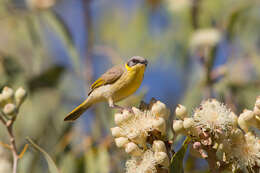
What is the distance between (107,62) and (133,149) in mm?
2626

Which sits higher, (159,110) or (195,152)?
(159,110)

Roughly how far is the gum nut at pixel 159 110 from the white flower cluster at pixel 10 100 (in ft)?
1.95

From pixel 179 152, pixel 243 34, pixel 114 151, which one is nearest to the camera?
pixel 179 152

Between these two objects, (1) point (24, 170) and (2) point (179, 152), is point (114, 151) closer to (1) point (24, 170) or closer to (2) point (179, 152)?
(1) point (24, 170)

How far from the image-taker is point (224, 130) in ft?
4.82

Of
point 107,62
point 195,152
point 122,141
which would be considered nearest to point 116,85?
point 122,141

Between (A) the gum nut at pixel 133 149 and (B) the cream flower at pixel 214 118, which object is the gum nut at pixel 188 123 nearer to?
(B) the cream flower at pixel 214 118

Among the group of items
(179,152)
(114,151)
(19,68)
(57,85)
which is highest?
(179,152)

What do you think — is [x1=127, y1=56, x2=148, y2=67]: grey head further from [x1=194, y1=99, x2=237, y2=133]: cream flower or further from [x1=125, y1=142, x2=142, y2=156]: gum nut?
[x1=125, y1=142, x2=142, y2=156]: gum nut

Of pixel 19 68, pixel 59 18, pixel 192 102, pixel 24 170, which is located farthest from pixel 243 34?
pixel 24 170

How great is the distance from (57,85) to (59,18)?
0.51 m

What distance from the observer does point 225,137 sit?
56.5 inches

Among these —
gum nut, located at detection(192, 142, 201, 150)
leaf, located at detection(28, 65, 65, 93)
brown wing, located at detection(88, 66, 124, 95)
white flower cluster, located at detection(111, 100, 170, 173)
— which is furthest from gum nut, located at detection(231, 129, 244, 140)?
leaf, located at detection(28, 65, 65, 93)

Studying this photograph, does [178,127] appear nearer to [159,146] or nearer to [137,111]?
[159,146]
